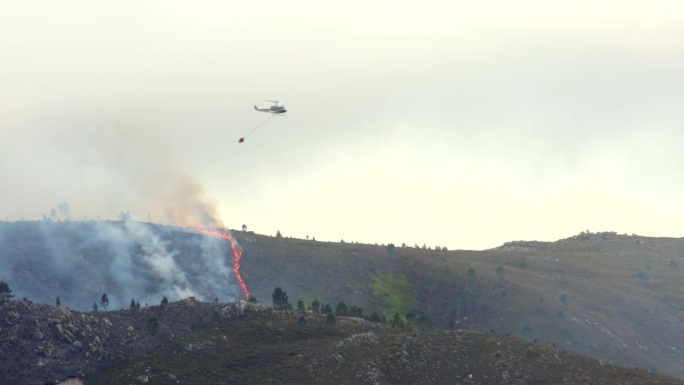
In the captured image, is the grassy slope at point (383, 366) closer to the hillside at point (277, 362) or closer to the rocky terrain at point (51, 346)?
the hillside at point (277, 362)

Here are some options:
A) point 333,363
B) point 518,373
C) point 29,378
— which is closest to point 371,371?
point 333,363

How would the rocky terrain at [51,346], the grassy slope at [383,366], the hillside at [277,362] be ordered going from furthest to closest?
the rocky terrain at [51,346] → the hillside at [277,362] → the grassy slope at [383,366]

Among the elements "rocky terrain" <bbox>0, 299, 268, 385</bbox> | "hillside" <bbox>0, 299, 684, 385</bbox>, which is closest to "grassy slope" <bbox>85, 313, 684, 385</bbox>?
"hillside" <bbox>0, 299, 684, 385</bbox>

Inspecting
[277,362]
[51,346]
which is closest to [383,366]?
[277,362]

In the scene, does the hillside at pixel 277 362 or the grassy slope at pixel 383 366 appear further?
the hillside at pixel 277 362

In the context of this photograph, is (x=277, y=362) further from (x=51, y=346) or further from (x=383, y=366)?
(x=51, y=346)

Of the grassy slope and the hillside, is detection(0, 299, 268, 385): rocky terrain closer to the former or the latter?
the hillside

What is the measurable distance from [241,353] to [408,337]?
30.7 metres

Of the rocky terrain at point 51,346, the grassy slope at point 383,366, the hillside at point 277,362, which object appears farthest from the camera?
the rocky terrain at point 51,346

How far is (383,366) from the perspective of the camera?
616 ft

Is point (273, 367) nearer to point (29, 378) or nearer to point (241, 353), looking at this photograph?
point (241, 353)

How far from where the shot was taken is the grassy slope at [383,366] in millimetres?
184750

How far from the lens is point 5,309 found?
198 metres

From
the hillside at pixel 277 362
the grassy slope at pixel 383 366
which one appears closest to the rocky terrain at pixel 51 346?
the hillside at pixel 277 362
